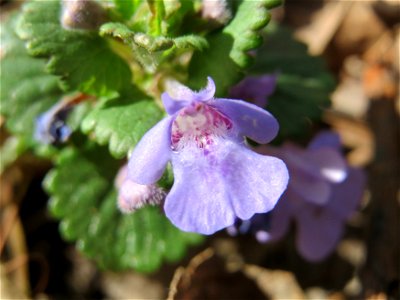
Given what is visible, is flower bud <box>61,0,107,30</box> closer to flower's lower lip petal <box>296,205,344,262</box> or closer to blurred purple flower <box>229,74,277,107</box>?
blurred purple flower <box>229,74,277,107</box>

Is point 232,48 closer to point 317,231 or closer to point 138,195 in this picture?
point 138,195

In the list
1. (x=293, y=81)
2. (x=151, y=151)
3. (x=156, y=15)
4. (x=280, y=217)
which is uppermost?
(x=156, y=15)

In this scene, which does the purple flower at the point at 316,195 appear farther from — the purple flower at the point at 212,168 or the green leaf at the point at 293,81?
the purple flower at the point at 212,168

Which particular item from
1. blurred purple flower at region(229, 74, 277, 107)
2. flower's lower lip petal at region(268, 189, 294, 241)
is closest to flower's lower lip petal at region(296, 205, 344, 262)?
flower's lower lip petal at region(268, 189, 294, 241)

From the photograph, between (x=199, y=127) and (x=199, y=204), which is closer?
(x=199, y=204)

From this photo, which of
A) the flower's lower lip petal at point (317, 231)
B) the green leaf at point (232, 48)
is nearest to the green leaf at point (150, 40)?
the green leaf at point (232, 48)

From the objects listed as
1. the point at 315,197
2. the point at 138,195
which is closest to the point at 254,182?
the point at 138,195
